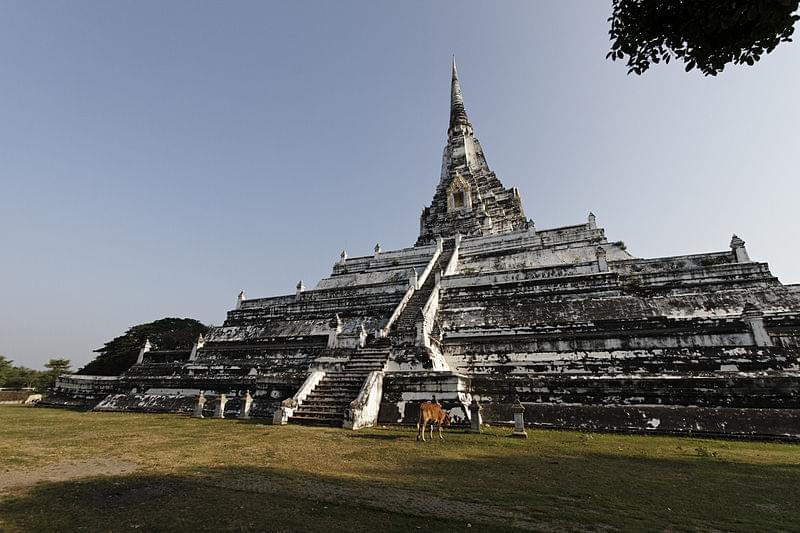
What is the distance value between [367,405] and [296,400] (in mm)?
2382

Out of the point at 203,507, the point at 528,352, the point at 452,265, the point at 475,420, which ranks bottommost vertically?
the point at 203,507

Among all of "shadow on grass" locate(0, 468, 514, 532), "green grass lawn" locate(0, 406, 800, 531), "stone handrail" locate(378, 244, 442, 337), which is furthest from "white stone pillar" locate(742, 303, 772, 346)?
"shadow on grass" locate(0, 468, 514, 532)

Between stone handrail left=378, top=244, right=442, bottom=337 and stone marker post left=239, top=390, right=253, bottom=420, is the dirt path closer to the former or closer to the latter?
stone marker post left=239, top=390, right=253, bottom=420

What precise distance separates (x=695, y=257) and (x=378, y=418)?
15661 mm

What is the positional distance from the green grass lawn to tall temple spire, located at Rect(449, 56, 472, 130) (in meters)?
41.7

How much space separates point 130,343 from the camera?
1422 inches

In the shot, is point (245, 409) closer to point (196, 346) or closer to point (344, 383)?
point (344, 383)

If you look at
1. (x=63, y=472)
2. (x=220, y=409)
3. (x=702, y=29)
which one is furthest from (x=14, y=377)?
(x=702, y=29)

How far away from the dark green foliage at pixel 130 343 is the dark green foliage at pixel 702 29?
97.0 feet

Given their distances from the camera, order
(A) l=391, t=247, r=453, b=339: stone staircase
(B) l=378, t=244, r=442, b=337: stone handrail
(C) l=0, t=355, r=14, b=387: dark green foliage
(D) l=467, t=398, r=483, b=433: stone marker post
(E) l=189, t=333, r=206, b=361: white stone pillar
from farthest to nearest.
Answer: (C) l=0, t=355, r=14, b=387: dark green foliage, (E) l=189, t=333, r=206, b=361: white stone pillar, (B) l=378, t=244, r=442, b=337: stone handrail, (A) l=391, t=247, r=453, b=339: stone staircase, (D) l=467, t=398, r=483, b=433: stone marker post

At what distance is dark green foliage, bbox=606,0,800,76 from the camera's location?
5.02 metres

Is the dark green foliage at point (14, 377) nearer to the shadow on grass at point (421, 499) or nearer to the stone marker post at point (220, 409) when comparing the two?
the stone marker post at point (220, 409)

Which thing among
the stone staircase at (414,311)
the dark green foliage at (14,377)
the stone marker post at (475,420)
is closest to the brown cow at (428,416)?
the stone marker post at (475,420)

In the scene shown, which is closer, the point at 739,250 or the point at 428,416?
the point at 428,416
